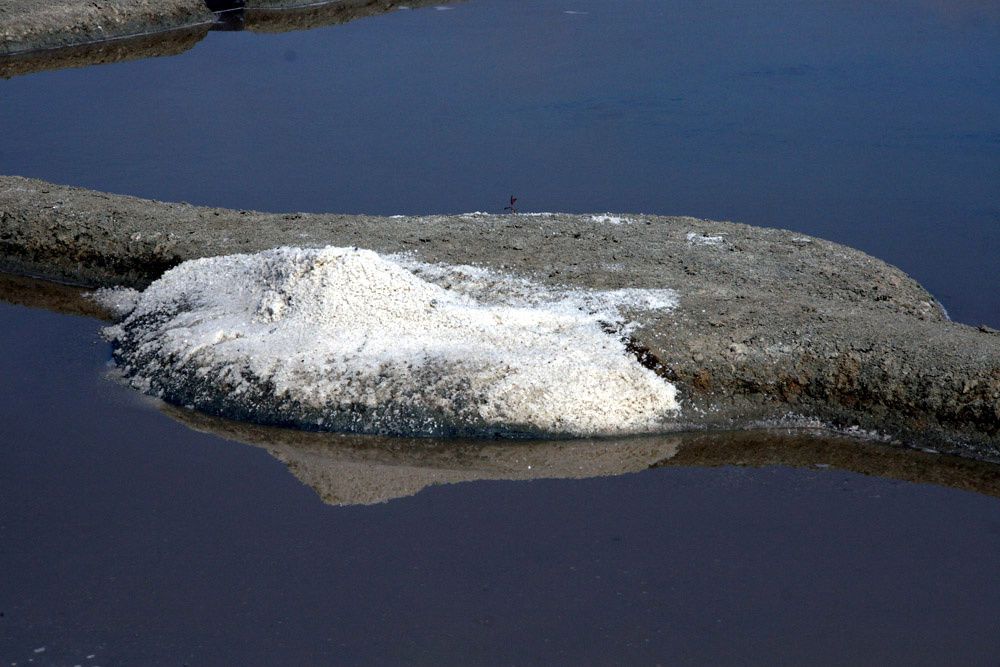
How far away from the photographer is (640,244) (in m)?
8.17

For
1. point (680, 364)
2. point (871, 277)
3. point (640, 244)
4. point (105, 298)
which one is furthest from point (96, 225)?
point (871, 277)

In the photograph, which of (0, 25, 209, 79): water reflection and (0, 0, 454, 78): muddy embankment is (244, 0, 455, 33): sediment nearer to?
(0, 0, 454, 78): muddy embankment

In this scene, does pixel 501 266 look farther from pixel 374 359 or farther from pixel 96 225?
pixel 96 225

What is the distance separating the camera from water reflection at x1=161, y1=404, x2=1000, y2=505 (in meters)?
6.07

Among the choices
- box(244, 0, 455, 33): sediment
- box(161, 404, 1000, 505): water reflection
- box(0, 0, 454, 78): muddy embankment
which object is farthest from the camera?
box(244, 0, 455, 33): sediment

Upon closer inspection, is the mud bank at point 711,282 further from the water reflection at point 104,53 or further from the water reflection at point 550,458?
the water reflection at point 104,53

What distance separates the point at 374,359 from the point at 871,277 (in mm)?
3461

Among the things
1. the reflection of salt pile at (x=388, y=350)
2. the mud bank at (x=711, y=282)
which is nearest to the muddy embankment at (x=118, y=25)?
the mud bank at (x=711, y=282)

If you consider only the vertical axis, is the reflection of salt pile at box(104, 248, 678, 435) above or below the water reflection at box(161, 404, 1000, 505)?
above

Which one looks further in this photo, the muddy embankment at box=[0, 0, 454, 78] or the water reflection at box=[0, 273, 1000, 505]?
the muddy embankment at box=[0, 0, 454, 78]

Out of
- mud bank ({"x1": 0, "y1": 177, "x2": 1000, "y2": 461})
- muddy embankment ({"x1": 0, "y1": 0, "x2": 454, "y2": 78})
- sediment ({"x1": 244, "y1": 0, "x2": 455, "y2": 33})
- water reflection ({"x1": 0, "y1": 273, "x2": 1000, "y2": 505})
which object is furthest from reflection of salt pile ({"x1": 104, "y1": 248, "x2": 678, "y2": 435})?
sediment ({"x1": 244, "y1": 0, "x2": 455, "y2": 33})

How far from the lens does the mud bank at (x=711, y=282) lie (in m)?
6.38

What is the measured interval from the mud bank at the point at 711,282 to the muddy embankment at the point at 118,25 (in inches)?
210

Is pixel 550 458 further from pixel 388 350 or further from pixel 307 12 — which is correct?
pixel 307 12
